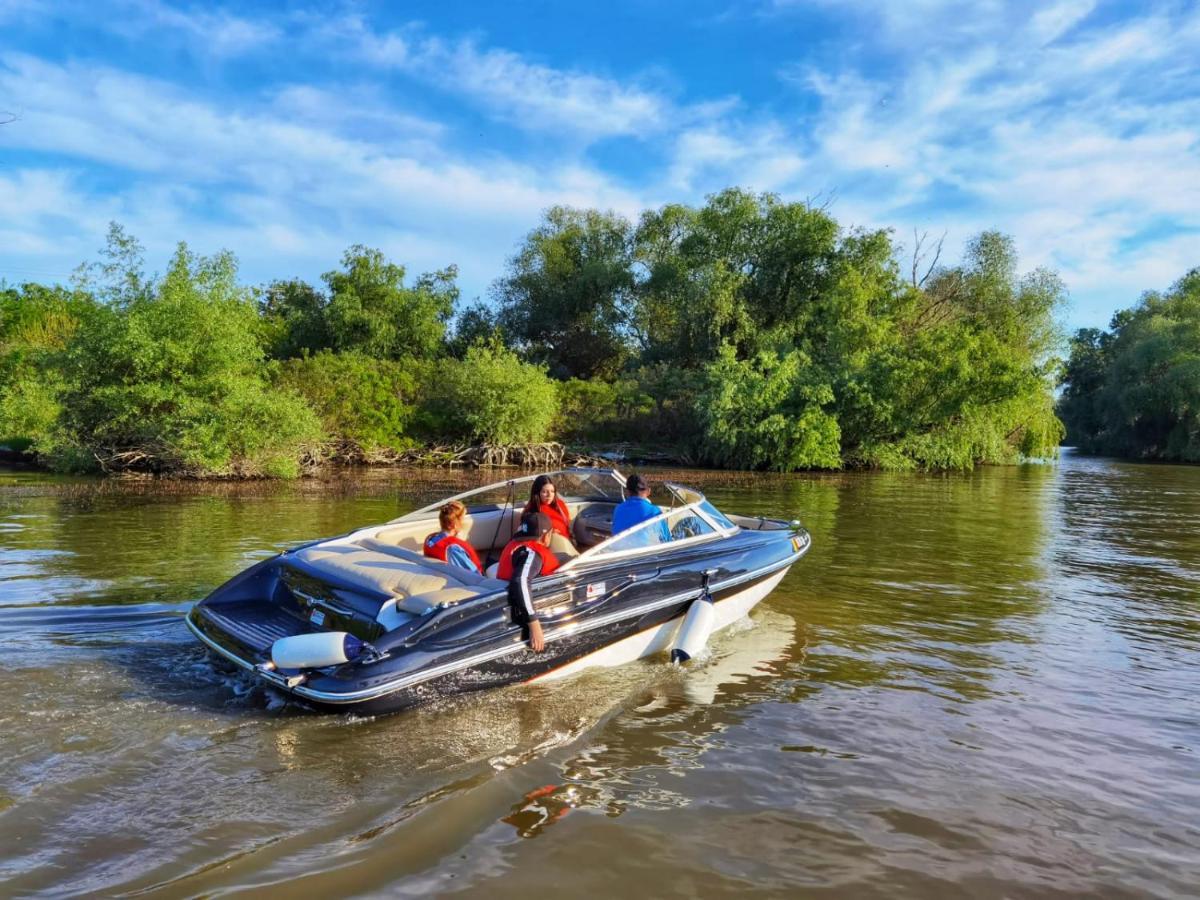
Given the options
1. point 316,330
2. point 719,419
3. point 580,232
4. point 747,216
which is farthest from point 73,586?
point 580,232

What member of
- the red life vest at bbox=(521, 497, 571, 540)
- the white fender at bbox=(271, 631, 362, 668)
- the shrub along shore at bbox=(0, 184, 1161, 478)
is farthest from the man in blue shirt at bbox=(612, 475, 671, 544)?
the shrub along shore at bbox=(0, 184, 1161, 478)

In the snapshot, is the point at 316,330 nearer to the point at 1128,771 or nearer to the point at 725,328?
the point at 725,328

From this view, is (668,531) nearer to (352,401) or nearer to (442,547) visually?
(442,547)

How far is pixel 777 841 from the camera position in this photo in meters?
3.84

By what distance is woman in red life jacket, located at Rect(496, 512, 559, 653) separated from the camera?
17.9ft

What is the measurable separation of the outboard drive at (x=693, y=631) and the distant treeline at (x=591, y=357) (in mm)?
16378

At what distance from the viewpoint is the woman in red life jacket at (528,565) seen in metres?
5.44

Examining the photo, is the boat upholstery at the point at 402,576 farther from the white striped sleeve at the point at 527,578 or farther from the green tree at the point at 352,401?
the green tree at the point at 352,401

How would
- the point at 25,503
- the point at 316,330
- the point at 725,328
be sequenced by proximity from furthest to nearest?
the point at 316,330
the point at 725,328
the point at 25,503

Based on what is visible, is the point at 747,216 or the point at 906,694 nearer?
the point at 906,694

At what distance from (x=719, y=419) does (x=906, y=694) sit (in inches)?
888

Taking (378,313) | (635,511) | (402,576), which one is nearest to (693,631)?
(635,511)

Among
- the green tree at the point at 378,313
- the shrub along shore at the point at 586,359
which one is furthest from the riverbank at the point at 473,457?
the green tree at the point at 378,313

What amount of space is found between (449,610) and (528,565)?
0.63 metres
